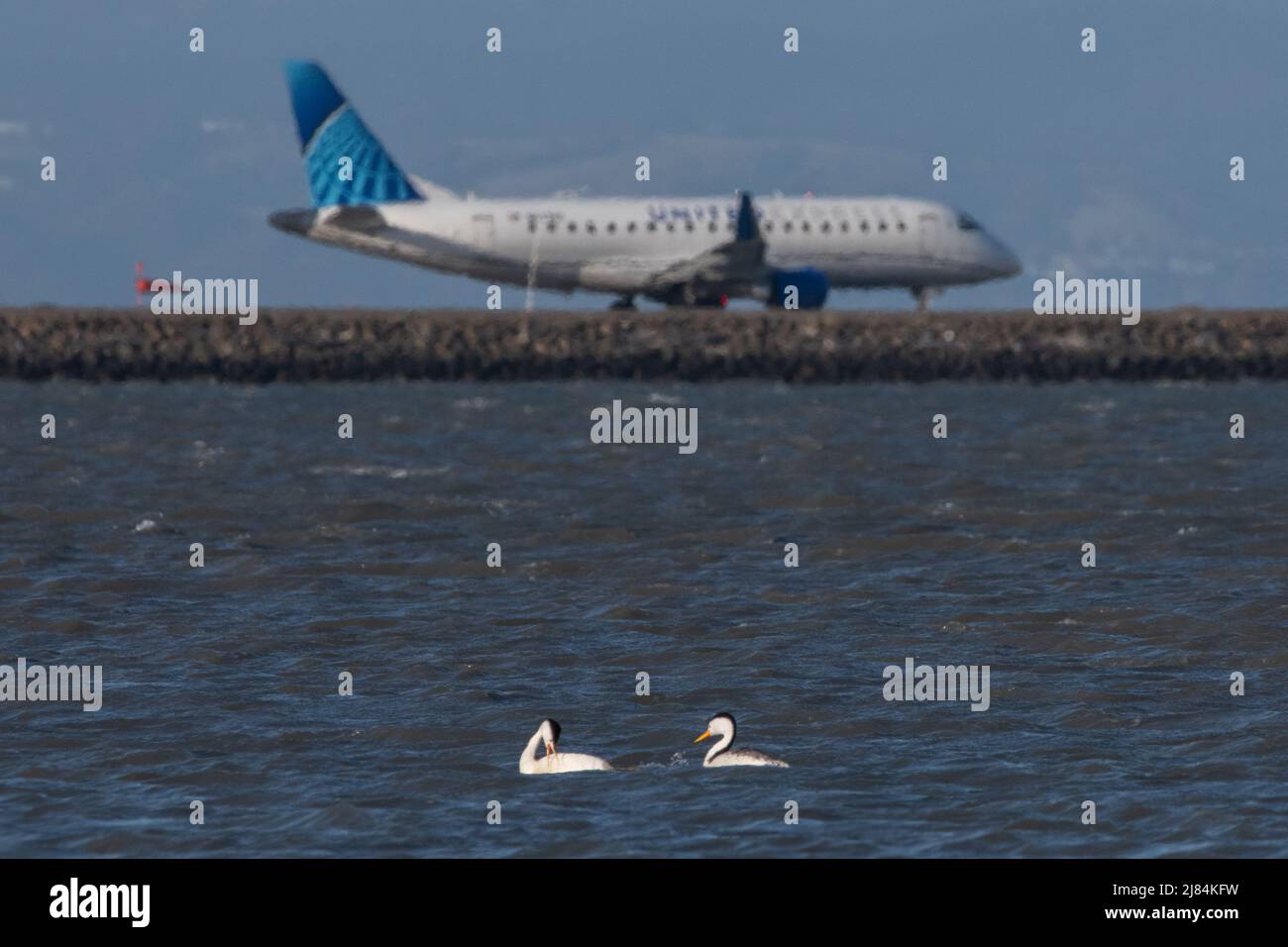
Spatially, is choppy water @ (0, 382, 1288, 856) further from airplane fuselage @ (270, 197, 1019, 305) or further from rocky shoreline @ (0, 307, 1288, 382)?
airplane fuselage @ (270, 197, 1019, 305)

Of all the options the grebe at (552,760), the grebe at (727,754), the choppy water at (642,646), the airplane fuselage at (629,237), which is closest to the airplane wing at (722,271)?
the airplane fuselage at (629,237)

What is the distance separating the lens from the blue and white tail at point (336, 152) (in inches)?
3757

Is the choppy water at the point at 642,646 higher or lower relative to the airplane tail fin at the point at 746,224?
lower

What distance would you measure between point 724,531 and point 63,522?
39.7 feet

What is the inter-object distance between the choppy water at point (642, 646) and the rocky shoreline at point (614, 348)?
31.7 m

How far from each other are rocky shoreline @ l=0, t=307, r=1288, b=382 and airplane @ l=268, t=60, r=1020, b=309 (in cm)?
159

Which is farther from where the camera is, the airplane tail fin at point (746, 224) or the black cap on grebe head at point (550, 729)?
the airplane tail fin at point (746, 224)

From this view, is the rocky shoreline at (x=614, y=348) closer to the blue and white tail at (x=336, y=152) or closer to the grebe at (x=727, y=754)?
the blue and white tail at (x=336, y=152)

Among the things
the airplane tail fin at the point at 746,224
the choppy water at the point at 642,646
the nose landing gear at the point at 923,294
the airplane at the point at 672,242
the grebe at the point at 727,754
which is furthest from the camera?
the nose landing gear at the point at 923,294

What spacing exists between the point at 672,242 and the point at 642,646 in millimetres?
65099

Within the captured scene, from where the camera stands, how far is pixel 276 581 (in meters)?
35.1

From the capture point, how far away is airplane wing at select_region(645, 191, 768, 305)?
9038 centimetres

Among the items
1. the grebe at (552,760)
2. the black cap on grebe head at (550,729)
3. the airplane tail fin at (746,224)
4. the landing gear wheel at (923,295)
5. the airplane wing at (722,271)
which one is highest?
Answer: the airplane tail fin at (746,224)
